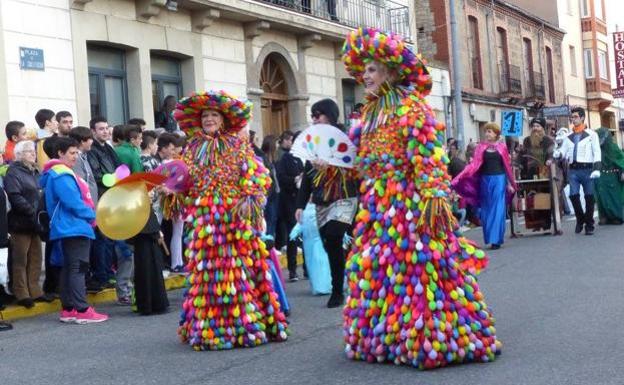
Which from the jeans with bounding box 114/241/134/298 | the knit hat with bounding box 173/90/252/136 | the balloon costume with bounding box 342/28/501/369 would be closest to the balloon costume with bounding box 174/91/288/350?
the knit hat with bounding box 173/90/252/136

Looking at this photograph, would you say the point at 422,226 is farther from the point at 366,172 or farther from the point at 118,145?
the point at 118,145

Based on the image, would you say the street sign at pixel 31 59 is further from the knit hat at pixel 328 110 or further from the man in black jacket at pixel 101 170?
the knit hat at pixel 328 110

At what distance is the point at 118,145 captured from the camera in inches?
455

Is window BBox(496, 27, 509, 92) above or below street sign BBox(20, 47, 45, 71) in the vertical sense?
above

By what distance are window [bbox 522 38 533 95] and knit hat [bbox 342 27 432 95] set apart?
33.8m

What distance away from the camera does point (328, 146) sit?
6.75m

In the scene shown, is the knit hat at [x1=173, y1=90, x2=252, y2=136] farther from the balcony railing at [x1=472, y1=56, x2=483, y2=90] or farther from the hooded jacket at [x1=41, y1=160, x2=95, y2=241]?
the balcony railing at [x1=472, y1=56, x2=483, y2=90]

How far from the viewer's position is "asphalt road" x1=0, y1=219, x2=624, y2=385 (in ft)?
18.5

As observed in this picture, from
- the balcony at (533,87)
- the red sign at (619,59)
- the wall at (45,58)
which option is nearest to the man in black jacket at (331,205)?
the wall at (45,58)

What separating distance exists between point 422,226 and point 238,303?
5.84 ft

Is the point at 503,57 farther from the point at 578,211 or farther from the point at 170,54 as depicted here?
the point at 578,211

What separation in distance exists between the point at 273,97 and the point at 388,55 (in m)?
14.9

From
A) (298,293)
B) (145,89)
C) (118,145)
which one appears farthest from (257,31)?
(298,293)

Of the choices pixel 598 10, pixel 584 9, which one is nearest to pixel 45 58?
pixel 584 9
